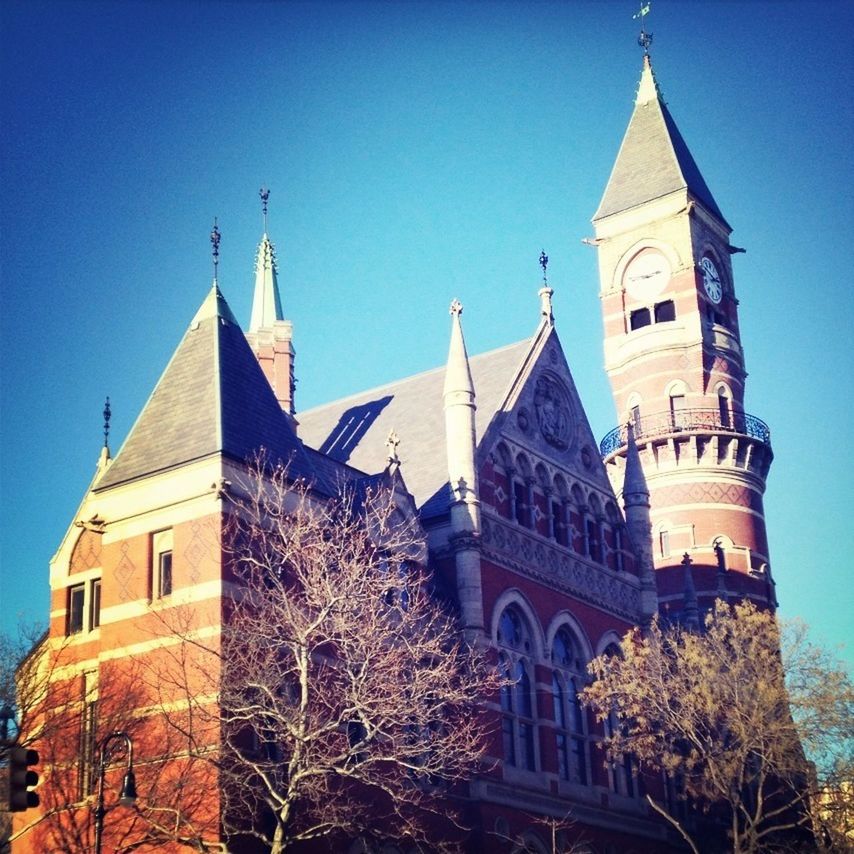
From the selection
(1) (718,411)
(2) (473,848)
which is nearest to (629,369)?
(1) (718,411)

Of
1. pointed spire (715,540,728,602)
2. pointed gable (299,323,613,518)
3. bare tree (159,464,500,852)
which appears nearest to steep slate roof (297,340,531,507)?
pointed gable (299,323,613,518)

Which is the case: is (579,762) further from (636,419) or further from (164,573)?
(636,419)

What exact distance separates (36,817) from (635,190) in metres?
44.9

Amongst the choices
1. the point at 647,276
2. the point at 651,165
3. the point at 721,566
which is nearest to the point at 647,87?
the point at 651,165

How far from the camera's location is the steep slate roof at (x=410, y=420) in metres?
42.9

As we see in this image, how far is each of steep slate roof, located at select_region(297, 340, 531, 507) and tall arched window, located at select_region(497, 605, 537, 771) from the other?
170 inches

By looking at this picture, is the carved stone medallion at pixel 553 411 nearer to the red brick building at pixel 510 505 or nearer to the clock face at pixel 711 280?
the red brick building at pixel 510 505

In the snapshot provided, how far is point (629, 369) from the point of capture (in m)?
64.9

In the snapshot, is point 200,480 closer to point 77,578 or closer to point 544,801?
point 77,578

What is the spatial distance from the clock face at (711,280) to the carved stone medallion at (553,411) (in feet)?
65.1

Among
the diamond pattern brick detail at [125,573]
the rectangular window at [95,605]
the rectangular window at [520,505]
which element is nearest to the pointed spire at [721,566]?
the rectangular window at [520,505]

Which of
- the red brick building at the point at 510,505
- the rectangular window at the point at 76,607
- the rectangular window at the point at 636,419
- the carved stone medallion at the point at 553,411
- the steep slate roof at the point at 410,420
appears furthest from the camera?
the rectangular window at the point at 636,419

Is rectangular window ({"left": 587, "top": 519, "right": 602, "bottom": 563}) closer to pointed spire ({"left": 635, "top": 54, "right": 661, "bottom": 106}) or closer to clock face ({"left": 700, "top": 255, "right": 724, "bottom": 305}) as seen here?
clock face ({"left": 700, "top": 255, "right": 724, "bottom": 305})

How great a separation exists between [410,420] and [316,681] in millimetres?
16691
